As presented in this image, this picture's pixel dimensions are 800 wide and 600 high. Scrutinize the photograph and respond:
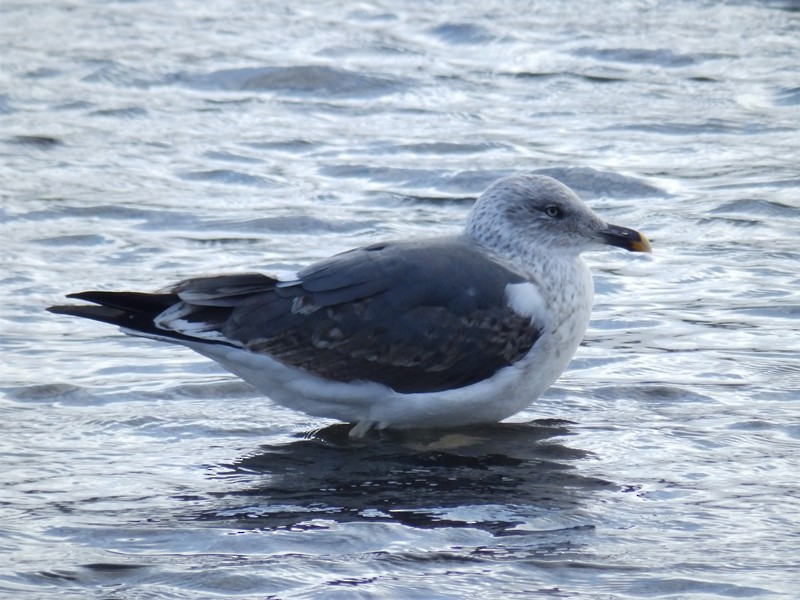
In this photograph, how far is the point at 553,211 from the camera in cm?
668

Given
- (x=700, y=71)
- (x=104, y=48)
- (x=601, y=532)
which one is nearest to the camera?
(x=601, y=532)

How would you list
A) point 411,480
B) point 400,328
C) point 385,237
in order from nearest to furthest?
point 411,480, point 400,328, point 385,237

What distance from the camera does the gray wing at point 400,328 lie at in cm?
612

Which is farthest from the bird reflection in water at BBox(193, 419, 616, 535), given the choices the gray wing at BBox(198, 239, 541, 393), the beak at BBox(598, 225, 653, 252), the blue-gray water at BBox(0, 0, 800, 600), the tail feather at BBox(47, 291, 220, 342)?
the beak at BBox(598, 225, 653, 252)

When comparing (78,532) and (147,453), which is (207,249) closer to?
(147,453)

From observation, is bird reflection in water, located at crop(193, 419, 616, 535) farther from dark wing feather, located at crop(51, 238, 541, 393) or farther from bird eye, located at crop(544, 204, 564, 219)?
bird eye, located at crop(544, 204, 564, 219)

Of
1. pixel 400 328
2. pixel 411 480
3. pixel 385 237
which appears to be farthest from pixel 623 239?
pixel 385 237

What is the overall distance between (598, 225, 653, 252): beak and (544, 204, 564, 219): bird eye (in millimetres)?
181

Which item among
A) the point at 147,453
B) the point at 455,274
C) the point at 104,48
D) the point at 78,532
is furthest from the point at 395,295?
the point at 104,48

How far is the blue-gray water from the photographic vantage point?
Result: 5.04 m

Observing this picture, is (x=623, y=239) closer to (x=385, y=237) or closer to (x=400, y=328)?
(x=400, y=328)

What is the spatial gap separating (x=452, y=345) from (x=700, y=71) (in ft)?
22.6

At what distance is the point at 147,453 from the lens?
5.98 m

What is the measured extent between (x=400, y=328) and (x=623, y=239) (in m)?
1.12
